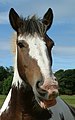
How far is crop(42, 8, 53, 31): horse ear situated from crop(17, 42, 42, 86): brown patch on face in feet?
2.63

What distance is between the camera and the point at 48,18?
713 cm

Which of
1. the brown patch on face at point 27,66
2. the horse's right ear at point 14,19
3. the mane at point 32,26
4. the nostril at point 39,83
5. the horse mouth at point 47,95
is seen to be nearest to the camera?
the horse mouth at point 47,95

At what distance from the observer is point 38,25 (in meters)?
6.61

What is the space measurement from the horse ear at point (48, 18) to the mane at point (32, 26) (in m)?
0.27

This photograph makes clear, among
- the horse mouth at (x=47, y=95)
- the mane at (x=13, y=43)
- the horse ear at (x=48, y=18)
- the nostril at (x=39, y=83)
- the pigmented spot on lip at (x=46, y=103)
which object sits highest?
the horse ear at (x=48, y=18)

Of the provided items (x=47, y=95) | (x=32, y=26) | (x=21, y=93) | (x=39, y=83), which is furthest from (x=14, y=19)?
(x=47, y=95)

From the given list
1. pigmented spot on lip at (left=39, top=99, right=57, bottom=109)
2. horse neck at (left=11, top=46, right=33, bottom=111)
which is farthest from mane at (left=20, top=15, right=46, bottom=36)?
pigmented spot on lip at (left=39, top=99, right=57, bottom=109)

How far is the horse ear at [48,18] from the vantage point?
698cm

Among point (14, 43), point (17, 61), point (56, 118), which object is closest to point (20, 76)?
point (17, 61)

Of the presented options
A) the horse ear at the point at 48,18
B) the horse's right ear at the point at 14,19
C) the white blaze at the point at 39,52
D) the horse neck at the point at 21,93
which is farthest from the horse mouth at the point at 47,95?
the horse ear at the point at 48,18

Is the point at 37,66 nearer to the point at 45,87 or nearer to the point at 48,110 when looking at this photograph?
the point at 45,87

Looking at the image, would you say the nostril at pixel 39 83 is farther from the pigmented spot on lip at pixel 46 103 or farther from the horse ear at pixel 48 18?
the horse ear at pixel 48 18

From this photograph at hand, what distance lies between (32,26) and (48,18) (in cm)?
68

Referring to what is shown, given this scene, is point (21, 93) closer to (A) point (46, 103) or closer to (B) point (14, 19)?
(A) point (46, 103)
